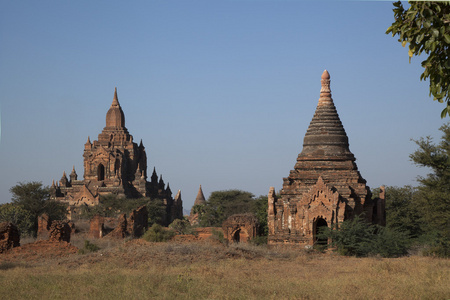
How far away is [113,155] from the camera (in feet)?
216

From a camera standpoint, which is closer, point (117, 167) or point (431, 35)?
point (431, 35)

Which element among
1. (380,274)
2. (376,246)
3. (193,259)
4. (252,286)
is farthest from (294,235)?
(252,286)

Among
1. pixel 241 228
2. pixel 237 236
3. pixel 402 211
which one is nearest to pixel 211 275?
pixel 241 228

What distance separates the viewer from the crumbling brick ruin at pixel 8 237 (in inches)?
833

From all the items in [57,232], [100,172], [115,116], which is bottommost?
[57,232]

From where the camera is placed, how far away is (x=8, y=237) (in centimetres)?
2138

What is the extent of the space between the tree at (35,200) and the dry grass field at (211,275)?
21640 millimetres

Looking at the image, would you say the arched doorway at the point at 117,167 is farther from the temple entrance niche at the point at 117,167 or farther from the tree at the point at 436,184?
the tree at the point at 436,184

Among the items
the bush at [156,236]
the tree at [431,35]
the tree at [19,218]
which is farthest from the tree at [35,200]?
the tree at [431,35]

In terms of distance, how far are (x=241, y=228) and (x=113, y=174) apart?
1595 inches

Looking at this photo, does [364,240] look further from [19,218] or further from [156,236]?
[19,218]

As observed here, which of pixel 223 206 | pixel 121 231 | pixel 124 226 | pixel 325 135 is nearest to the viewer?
pixel 325 135

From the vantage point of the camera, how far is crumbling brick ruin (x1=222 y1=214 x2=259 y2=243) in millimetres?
26109

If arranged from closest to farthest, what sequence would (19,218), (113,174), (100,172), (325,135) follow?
(325,135) < (19,218) < (113,174) < (100,172)
